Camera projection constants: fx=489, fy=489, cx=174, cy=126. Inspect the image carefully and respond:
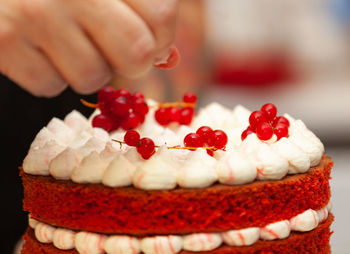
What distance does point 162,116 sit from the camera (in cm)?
149

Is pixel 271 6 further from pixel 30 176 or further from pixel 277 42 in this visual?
pixel 30 176

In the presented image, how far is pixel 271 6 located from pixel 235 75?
56 cm

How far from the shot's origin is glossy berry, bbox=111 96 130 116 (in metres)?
1.39

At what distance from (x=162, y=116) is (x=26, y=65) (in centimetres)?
72

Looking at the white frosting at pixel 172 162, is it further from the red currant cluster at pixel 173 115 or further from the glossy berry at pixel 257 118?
the red currant cluster at pixel 173 115

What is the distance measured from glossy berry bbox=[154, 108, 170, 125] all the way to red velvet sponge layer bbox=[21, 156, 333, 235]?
1.53 ft

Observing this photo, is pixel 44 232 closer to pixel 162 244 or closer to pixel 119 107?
pixel 162 244

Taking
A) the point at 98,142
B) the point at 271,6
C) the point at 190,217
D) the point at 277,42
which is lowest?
the point at 190,217

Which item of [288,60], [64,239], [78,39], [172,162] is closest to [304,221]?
[172,162]

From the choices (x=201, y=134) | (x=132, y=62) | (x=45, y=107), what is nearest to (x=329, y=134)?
(x=45, y=107)

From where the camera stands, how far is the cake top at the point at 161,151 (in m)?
1.02

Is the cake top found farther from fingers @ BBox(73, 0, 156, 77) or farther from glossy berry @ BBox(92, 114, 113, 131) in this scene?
fingers @ BBox(73, 0, 156, 77)

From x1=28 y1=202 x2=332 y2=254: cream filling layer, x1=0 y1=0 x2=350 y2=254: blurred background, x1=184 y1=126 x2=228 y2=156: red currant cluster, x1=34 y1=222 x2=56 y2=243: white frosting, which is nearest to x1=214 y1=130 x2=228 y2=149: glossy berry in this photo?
x1=184 y1=126 x2=228 y2=156: red currant cluster

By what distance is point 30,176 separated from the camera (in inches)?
45.9
